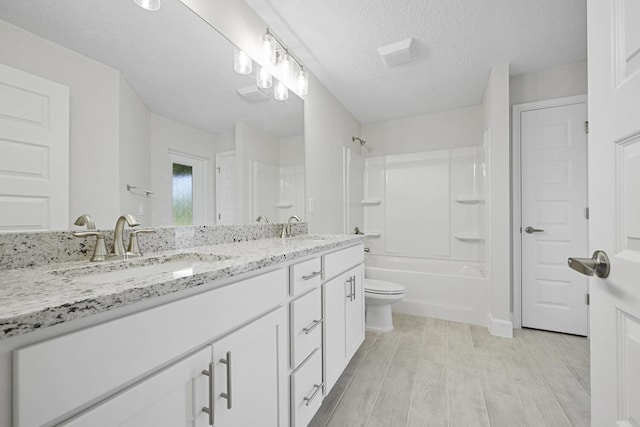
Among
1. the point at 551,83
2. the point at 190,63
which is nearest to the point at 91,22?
the point at 190,63

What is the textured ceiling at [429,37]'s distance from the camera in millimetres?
1696

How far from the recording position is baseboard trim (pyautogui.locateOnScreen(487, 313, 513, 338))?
7.50 feet

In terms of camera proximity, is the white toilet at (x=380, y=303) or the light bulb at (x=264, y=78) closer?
the light bulb at (x=264, y=78)

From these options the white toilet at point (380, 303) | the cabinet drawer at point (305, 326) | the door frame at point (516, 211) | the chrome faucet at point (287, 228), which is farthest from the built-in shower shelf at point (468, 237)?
the cabinet drawer at point (305, 326)

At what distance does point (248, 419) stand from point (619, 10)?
1382 mm

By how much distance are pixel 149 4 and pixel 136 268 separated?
106cm

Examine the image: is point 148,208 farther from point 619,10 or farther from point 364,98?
point 364,98

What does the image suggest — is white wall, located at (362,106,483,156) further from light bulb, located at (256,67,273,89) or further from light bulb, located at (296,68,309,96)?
light bulb, located at (256,67,273,89)

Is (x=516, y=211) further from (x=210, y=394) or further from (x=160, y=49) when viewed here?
(x=160, y=49)

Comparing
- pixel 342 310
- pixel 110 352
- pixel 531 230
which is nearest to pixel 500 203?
pixel 531 230

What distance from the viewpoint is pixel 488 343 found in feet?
7.18

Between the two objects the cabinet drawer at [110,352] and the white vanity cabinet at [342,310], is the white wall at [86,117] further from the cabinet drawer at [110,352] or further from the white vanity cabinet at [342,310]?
the white vanity cabinet at [342,310]

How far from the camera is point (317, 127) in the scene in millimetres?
2451

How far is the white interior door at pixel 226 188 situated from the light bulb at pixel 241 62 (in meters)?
0.51
